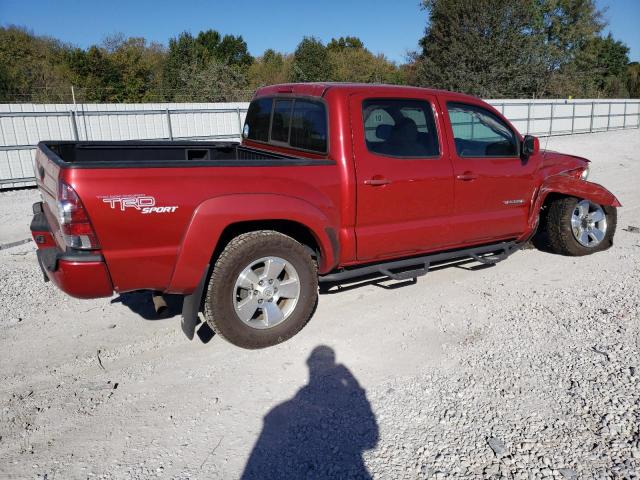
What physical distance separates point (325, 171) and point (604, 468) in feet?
8.19

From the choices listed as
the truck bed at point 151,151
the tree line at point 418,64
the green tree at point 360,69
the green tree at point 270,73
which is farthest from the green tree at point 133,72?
the truck bed at point 151,151

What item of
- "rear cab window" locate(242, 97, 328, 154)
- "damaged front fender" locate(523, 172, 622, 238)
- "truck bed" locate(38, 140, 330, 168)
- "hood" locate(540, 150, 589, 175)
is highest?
"rear cab window" locate(242, 97, 328, 154)

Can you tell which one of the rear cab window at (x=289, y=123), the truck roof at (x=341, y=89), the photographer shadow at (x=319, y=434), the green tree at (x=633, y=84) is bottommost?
the photographer shadow at (x=319, y=434)

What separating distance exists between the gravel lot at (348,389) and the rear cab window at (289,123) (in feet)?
4.80

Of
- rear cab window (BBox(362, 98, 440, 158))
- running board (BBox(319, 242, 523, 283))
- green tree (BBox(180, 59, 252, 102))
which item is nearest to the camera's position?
rear cab window (BBox(362, 98, 440, 158))

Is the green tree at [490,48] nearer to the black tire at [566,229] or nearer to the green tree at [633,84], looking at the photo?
the green tree at [633,84]

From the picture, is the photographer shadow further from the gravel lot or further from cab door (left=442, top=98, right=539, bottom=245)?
cab door (left=442, top=98, right=539, bottom=245)

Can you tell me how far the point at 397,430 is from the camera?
2846 millimetres

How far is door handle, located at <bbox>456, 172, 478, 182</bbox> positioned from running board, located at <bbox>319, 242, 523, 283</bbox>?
0.70m

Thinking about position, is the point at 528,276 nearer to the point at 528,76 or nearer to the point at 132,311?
the point at 132,311

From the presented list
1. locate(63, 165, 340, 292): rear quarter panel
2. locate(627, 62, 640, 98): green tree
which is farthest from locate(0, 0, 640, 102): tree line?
locate(63, 165, 340, 292): rear quarter panel

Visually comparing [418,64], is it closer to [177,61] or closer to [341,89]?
[177,61]

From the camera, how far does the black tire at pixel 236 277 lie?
11.6 feet

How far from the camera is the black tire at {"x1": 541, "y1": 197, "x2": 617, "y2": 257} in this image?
5539mm
